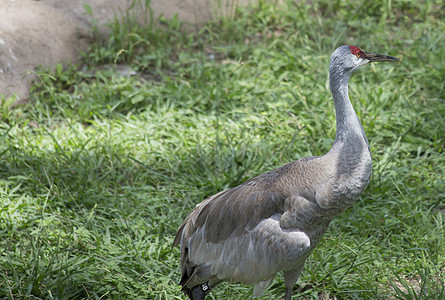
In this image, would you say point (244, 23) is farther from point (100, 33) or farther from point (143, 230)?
point (143, 230)

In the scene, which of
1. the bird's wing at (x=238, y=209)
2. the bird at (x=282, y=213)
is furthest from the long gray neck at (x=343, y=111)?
the bird's wing at (x=238, y=209)

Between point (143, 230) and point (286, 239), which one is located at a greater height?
point (286, 239)

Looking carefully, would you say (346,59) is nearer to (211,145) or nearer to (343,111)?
(343,111)

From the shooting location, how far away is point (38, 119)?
519 cm

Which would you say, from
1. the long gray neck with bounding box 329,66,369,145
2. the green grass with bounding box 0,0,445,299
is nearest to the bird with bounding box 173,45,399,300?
the long gray neck with bounding box 329,66,369,145

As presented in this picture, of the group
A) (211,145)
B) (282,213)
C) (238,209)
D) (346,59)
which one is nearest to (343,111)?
(346,59)

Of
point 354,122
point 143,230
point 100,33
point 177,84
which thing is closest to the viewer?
point 354,122

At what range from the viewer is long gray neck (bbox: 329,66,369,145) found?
9.66ft

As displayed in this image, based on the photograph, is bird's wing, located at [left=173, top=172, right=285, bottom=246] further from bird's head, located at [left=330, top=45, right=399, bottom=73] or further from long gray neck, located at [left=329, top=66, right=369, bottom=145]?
bird's head, located at [left=330, top=45, right=399, bottom=73]

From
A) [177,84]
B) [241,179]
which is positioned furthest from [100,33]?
[241,179]

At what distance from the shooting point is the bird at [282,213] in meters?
2.90

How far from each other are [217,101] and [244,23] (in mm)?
1777

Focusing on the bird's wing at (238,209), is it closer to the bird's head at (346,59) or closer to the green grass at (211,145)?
the green grass at (211,145)

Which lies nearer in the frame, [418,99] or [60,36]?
[418,99]
